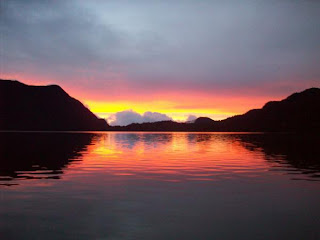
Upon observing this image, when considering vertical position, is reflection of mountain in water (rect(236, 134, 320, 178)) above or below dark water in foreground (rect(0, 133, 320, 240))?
above

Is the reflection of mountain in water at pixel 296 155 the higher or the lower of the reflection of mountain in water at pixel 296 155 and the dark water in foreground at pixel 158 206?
the higher

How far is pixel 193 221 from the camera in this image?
14797 millimetres

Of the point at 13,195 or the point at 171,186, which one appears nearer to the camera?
the point at 13,195

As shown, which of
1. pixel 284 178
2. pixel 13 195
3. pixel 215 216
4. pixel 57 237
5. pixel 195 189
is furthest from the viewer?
pixel 284 178

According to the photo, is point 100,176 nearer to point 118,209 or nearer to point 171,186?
point 171,186

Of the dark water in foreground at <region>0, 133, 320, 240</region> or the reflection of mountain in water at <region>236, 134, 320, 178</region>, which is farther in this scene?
the reflection of mountain in water at <region>236, 134, 320, 178</region>

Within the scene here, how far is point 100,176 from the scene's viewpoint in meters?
29.2

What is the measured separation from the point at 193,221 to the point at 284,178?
56.4 feet

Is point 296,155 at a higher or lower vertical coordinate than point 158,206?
higher

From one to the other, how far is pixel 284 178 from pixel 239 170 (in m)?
6.07

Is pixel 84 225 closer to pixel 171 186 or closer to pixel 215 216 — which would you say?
pixel 215 216

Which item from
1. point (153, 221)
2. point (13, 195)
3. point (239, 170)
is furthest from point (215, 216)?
point (239, 170)

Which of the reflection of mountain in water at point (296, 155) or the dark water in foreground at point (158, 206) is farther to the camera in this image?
the reflection of mountain in water at point (296, 155)

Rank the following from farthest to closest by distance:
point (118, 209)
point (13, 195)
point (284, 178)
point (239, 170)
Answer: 1. point (239, 170)
2. point (284, 178)
3. point (13, 195)
4. point (118, 209)
